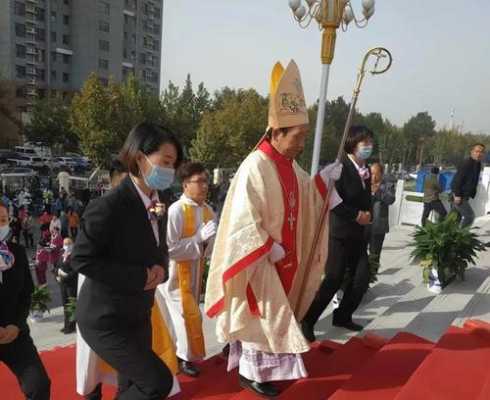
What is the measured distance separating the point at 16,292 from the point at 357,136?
8.73 ft

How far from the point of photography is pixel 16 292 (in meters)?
2.48

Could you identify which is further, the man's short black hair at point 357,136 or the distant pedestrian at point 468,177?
the distant pedestrian at point 468,177

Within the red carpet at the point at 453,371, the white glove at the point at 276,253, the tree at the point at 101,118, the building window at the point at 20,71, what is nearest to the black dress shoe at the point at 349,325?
the red carpet at the point at 453,371

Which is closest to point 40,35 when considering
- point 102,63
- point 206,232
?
point 102,63

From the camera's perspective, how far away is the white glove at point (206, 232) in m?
3.30

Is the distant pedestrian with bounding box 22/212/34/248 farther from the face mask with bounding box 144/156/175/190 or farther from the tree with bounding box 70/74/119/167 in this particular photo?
the tree with bounding box 70/74/119/167

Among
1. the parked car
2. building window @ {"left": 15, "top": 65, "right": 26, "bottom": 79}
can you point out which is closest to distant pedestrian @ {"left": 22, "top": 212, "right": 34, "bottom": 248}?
the parked car

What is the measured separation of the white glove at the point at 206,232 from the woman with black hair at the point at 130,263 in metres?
0.87

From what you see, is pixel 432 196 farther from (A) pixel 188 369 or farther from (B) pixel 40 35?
(B) pixel 40 35

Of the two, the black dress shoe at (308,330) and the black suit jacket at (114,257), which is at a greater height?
the black suit jacket at (114,257)

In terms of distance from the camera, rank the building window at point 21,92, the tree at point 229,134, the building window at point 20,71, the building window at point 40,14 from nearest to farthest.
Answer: the tree at point 229,134
the building window at point 21,92
the building window at point 20,71
the building window at point 40,14

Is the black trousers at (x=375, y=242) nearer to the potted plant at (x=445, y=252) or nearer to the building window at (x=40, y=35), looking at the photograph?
the potted plant at (x=445, y=252)

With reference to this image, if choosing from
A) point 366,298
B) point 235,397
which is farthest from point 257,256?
point 366,298

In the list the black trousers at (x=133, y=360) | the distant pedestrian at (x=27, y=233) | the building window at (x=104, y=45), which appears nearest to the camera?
the black trousers at (x=133, y=360)
